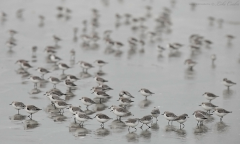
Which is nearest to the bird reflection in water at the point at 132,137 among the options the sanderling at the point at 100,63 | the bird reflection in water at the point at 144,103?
the bird reflection in water at the point at 144,103

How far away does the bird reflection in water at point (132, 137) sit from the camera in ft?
53.8

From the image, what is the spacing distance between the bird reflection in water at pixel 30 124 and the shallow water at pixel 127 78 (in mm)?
37

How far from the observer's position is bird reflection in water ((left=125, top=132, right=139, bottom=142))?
16.4 metres

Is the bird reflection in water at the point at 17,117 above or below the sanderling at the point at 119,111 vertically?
below

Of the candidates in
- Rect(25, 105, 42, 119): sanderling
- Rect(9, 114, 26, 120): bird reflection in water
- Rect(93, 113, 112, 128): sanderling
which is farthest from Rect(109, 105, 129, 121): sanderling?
Rect(9, 114, 26, 120): bird reflection in water

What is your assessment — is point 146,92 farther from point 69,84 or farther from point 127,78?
point 127,78

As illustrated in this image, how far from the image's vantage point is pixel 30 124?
17625 millimetres

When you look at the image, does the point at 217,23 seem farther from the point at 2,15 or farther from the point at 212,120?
the point at 212,120

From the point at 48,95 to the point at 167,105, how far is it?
512 cm

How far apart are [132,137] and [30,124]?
3.92 metres

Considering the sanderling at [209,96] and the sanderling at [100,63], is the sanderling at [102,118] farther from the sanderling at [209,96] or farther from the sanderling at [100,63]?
the sanderling at [100,63]

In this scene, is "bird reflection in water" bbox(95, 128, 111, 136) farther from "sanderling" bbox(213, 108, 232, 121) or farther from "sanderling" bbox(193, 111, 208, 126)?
"sanderling" bbox(213, 108, 232, 121)

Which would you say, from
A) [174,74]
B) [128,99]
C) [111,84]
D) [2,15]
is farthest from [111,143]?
[2,15]

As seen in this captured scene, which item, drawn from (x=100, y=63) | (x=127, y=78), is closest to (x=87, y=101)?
(x=127, y=78)
